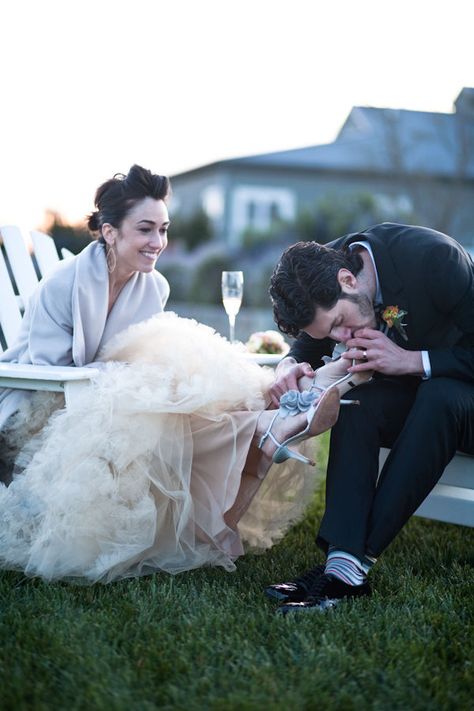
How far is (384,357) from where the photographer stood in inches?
102

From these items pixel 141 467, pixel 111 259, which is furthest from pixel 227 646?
pixel 111 259

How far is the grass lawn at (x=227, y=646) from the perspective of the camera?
1795mm

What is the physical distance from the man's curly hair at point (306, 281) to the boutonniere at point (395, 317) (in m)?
0.15

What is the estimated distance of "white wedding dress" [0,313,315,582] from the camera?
250cm

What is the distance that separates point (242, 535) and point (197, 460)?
1.33 feet

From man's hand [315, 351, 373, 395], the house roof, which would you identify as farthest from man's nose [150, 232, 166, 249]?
the house roof

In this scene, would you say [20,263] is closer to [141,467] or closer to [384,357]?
[141,467]

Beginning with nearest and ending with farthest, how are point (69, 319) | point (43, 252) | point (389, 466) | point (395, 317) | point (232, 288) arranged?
point (389, 466) < point (395, 317) < point (69, 319) < point (232, 288) < point (43, 252)

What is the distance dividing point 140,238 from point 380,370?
1095 mm

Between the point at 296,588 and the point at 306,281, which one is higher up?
the point at 306,281

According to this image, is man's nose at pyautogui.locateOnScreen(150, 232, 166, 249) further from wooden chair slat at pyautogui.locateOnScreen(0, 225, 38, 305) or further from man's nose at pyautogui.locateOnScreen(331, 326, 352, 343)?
wooden chair slat at pyautogui.locateOnScreen(0, 225, 38, 305)

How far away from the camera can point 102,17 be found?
20.1 ft

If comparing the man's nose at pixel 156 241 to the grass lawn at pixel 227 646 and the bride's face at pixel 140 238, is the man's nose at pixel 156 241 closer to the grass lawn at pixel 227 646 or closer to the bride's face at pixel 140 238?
the bride's face at pixel 140 238

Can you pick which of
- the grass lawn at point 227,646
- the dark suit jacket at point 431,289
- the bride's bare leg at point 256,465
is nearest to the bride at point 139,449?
the bride's bare leg at point 256,465
